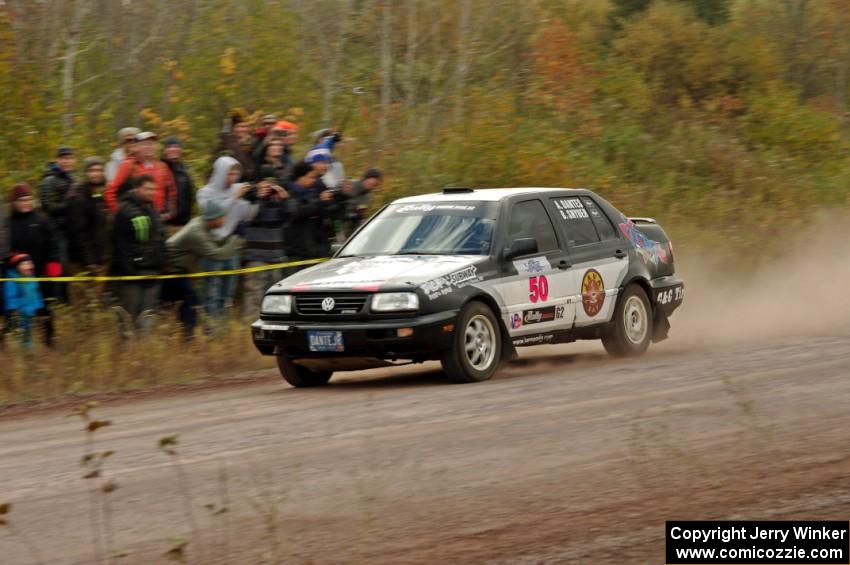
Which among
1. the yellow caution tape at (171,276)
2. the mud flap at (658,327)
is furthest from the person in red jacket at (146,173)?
the mud flap at (658,327)

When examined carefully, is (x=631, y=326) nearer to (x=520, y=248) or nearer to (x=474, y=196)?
(x=520, y=248)

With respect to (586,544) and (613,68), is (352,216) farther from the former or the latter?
(613,68)

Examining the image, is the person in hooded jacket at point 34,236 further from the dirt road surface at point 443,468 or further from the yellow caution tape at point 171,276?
the dirt road surface at point 443,468

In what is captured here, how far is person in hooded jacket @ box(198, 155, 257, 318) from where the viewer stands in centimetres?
1448

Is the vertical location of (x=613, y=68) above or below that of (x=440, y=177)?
above

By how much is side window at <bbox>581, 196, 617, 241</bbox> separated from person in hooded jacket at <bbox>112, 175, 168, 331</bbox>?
4.26 meters

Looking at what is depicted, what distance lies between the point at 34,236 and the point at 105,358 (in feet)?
5.40

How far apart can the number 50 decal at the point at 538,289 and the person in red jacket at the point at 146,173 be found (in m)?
4.29

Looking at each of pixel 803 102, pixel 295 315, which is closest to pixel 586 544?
pixel 295 315

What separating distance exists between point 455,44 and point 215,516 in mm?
20907

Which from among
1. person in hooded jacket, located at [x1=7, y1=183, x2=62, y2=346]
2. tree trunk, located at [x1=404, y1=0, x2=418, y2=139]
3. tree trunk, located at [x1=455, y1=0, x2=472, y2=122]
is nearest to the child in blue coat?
person in hooded jacket, located at [x1=7, y1=183, x2=62, y2=346]

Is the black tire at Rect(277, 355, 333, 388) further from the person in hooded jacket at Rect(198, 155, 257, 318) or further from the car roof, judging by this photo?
the person in hooded jacket at Rect(198, 155, 257, 318)

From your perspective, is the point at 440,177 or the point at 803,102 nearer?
the point at 440,177

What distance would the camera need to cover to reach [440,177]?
2092 cm
